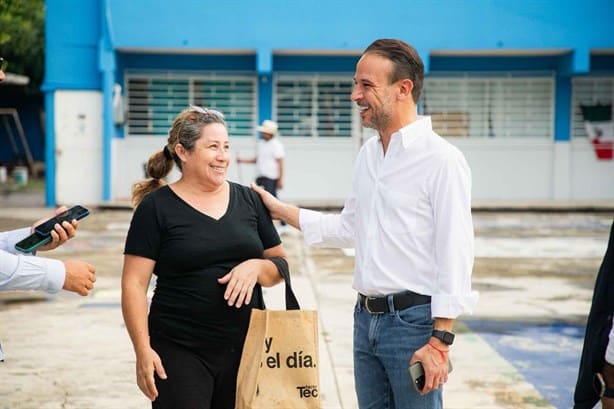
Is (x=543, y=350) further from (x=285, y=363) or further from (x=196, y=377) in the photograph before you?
(x=196, y=377)

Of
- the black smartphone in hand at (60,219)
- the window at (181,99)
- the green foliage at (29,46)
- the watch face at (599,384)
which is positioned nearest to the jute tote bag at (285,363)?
the black smartphone in hand at (60,219)

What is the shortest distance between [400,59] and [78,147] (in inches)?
732

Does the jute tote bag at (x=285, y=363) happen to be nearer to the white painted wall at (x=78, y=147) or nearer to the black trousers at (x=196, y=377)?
the black trousers at (x=196, y=377)

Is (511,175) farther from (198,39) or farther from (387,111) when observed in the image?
(387,111)

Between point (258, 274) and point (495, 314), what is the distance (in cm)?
584

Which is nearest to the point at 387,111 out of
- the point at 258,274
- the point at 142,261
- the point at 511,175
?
the point at 258,274

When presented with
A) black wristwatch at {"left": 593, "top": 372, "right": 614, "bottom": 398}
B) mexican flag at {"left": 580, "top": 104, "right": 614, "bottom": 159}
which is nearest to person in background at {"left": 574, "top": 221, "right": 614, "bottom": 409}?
black wristwatch at {"left": 593, "top": 372, "right": 614, "bottom": 398}

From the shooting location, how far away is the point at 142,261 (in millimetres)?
3830

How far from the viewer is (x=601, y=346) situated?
342 centimetres

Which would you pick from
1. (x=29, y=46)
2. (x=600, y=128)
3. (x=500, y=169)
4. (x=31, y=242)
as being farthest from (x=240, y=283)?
(x=29, y=46)

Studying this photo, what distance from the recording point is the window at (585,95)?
22891 millimetres

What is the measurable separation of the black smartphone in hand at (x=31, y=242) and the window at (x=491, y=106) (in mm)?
19412

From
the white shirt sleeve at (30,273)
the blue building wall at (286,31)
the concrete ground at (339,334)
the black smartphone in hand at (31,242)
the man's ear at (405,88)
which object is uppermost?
the blue building wall at (286,31)

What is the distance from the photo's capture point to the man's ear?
347cm
